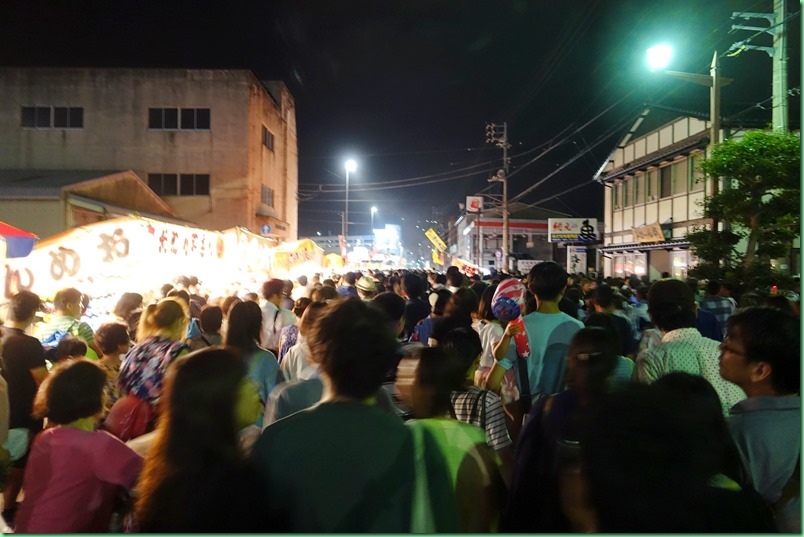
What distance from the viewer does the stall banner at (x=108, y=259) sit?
568 cm

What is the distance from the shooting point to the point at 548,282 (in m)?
4.22

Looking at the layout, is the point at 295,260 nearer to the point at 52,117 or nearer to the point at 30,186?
the point at 30,186

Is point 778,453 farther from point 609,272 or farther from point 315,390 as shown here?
point 609,272

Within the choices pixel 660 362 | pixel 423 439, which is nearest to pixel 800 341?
pixel 660 362

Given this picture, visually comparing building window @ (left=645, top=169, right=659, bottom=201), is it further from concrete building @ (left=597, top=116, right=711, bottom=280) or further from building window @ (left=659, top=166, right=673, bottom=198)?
building window @ (left=659, top=166, right=673, bottom=198)

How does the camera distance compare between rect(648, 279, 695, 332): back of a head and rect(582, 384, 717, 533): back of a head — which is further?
rect(648, 279, 695, 332): back of a head

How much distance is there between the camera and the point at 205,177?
27.4 m

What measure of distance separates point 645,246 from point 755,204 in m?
13.3

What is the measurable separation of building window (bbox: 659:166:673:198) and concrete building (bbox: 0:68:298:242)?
713 inches

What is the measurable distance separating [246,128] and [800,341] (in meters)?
27.6

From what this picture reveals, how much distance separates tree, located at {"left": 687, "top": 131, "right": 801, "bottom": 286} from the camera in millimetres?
9914

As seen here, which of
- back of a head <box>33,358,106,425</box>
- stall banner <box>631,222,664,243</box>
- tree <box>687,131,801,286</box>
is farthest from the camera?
stall banner <box>631,222,664,243</box>

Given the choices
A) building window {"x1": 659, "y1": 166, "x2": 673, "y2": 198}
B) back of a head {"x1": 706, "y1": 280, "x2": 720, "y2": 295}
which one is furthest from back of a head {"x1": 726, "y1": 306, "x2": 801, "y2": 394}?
building window {"x1": 659, "y1": 166, "x2": 673, "y2": 198}

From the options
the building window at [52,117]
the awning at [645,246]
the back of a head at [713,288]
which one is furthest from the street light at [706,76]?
the building window at [52,117]
